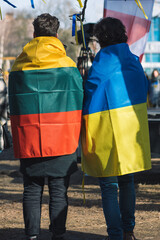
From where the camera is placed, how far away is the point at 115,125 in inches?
140

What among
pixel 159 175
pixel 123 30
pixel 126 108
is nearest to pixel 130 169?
pixel 126 108

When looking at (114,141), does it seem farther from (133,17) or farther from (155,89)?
(155,89)

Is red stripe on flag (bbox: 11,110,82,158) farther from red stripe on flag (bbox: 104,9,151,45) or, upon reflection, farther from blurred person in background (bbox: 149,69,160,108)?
blurred person in background (bbox: 149,69,160,108)

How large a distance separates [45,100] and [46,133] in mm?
237

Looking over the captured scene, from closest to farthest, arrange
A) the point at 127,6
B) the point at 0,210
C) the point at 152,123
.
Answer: the point at 0,210
the point at 152,123
the point at 127,6

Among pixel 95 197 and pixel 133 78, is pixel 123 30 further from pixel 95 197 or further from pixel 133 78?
pixel 95 197

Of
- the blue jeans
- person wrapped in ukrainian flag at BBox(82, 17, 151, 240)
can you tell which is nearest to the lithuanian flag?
person wrapped in ukrainian flag at BBox(82, 17, 151, 240)

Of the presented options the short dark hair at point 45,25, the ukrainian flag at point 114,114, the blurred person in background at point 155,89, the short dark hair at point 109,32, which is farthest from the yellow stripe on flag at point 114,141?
the blurred person in background at point 155,89

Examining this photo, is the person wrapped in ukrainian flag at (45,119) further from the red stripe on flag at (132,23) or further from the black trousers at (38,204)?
the red stripe on flag at (132,23)

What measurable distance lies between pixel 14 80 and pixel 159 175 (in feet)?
15.1

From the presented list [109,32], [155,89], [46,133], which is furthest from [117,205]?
[155,89]

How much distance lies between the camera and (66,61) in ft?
11.9

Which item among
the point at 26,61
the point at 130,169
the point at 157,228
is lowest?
the point at 157,228

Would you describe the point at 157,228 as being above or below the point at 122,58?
below
